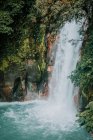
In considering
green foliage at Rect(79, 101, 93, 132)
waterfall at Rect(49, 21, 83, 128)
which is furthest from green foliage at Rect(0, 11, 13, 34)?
green foliage at Rect(79, 101, 93, 132)

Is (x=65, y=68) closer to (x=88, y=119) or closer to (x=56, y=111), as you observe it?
(x=56, y=111)

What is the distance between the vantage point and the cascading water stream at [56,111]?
12781mm

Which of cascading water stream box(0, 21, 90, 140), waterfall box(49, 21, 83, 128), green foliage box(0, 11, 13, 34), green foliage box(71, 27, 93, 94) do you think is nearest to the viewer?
green foliage box(71, 27, 93, 94)

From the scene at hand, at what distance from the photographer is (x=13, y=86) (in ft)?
54.2

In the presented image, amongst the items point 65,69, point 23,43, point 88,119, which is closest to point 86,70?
point 88,119

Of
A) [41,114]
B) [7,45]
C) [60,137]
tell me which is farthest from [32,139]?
[7,45]

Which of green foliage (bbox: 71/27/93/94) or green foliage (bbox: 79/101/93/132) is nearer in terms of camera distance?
green foliage (bbox: 79/101/93/132)

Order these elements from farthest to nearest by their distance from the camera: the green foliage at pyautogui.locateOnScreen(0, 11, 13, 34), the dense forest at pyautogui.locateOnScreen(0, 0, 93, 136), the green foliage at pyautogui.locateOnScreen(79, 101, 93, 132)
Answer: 1. the dense forest at pyautogui.locateOnScreen(0, 0, 93, 136)
2. the green foliage at pyautogui.locateOnScreen(0, 11, 13, 34)
3. the green foliage at pyautogui.locateOnScreen(79, 101, 93, 132)

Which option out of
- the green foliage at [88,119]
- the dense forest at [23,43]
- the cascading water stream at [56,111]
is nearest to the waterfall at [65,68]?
the cascading water stream at [56,111]

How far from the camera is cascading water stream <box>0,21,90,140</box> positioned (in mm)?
12781

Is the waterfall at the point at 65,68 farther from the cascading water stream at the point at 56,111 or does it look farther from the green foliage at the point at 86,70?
the green foliage at the point at 86,70

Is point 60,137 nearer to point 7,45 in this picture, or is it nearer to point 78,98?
point 78,98

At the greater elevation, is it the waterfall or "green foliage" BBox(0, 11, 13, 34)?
"green foliage" BBox(0, 11, 13, 34)

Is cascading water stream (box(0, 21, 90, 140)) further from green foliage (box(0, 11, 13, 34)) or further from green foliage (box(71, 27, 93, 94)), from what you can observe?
green foliage (box(0, 11, 13, 34))
